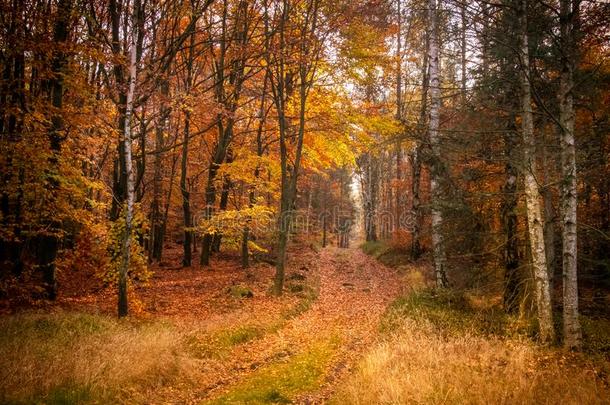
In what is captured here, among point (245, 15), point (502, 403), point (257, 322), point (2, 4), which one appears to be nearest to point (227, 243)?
point (257, 322)

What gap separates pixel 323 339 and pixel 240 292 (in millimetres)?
4549

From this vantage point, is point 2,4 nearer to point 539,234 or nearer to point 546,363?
point 539,234

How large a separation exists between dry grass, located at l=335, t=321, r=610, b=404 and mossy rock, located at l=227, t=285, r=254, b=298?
662 cm

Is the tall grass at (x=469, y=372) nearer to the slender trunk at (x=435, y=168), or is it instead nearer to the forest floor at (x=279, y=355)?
the forest floor at (x=279, y=355)

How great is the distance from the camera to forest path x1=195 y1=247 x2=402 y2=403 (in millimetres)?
→ 7273

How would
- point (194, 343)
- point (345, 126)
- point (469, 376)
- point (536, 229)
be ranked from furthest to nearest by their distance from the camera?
point (345, 126), point (194, 343), point (536, 229), point (469, 376)

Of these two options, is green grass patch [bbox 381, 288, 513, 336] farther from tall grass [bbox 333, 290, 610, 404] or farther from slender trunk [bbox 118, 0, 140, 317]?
slender trunk [bbox 118, 0, 140, 317]

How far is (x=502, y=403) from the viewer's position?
16.9ft

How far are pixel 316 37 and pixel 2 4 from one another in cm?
1011

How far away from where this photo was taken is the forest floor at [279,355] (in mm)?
5871

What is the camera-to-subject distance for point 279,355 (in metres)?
8.84

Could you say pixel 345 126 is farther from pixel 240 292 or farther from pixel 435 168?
pixel 240 292

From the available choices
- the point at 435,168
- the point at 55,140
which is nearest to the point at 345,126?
the point at 435,168

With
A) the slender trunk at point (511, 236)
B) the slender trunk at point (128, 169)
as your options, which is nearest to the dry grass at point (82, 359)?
the slender trunk at point (128, 169)
